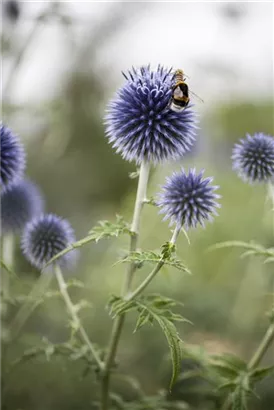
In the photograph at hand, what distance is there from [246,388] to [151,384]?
143cm

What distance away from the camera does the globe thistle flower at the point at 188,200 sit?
5.10ft

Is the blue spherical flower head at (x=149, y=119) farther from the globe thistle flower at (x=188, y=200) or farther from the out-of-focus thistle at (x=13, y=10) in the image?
the out-of-focus thistle at (x=13, y=10)

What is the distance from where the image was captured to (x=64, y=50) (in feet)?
16.0

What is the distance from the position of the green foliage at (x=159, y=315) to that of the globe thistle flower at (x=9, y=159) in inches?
26.7

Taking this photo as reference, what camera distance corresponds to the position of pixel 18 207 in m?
2.38

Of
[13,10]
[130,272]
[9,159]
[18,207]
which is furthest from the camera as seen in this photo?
[13,10]

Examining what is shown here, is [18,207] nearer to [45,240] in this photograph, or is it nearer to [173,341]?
[45,240]

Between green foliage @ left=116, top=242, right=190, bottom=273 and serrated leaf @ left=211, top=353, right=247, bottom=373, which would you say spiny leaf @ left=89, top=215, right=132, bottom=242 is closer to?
green foliage @ left=116, top=242, right=190, bottom=273

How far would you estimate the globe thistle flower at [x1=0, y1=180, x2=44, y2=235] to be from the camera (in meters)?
2.33

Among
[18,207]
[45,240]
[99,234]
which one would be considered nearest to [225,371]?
[99,234]

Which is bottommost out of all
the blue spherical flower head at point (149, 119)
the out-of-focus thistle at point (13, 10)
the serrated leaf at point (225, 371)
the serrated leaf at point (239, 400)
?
the serrated leaf at point (239, 400)

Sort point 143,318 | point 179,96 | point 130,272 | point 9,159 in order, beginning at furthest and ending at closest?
point 9,159 → point 130,272 → point 179,96 → point 143,318

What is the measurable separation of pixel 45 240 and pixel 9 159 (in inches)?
13.2

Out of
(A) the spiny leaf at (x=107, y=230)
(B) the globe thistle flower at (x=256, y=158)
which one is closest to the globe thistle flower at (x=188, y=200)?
(A) the spiny leaf at (x=107, y=230)
